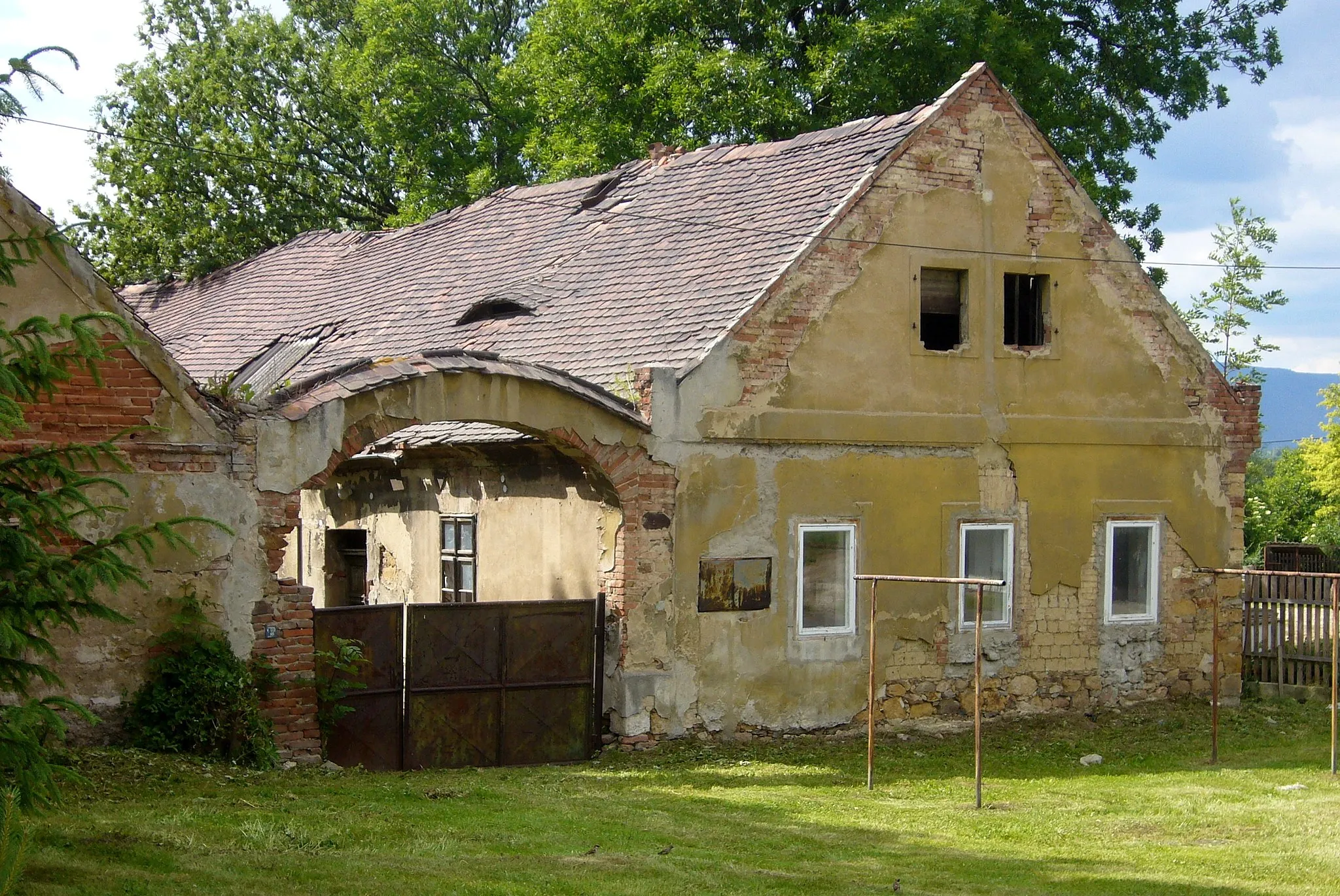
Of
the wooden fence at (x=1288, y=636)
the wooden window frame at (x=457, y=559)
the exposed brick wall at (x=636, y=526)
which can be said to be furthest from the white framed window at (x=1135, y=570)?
the wooden window frame at (x=457, y=559)

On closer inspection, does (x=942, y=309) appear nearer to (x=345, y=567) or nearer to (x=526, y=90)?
(x=345, y=567)

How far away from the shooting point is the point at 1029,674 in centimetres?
1551

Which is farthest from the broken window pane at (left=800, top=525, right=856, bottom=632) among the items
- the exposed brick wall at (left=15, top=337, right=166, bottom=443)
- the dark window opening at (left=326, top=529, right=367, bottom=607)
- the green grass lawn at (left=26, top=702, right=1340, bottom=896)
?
the dark window opening at (left=326, top=529, right=367, bottom=607)

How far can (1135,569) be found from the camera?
648 inches

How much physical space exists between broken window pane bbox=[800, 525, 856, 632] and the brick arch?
1564 mm

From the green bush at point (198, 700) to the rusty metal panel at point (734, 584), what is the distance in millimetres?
4135

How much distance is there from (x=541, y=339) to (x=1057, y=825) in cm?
776

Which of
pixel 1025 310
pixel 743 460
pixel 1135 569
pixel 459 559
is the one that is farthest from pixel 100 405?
pixel 1135 569

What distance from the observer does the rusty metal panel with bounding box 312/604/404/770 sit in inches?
485

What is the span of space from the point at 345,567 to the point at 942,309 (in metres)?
7.97

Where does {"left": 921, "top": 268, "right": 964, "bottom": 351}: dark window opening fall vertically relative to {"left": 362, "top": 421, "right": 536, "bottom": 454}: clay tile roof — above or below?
above

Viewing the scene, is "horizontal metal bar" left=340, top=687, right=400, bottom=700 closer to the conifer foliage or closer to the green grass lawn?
the green grass lawn

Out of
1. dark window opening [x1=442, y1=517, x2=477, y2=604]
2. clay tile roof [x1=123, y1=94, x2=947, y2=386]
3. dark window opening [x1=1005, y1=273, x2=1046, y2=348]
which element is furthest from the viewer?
dark window opening [x1=1005, y1=273, x2=1046, y2=348]

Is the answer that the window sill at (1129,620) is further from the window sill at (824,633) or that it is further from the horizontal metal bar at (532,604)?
the horizontal metal bar at (532,604)
